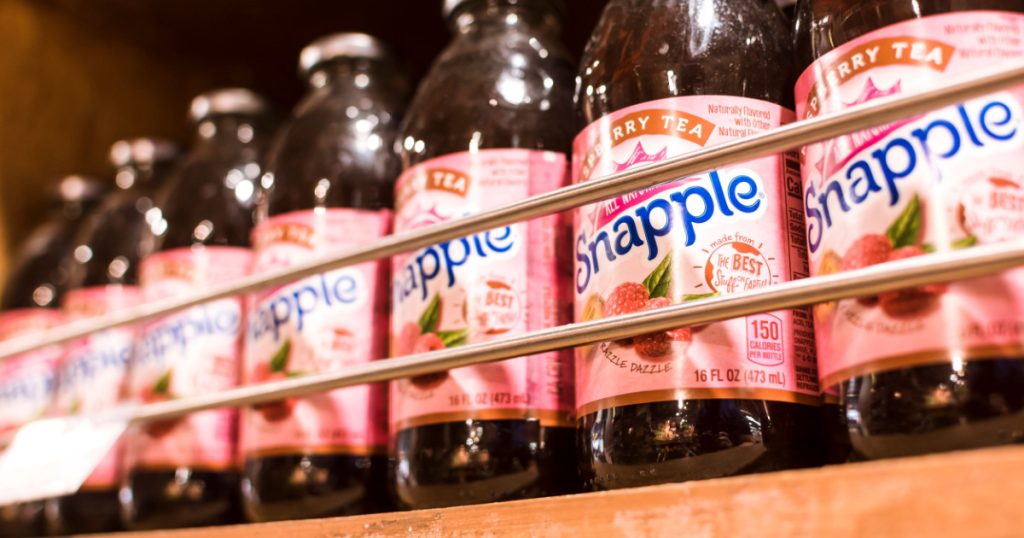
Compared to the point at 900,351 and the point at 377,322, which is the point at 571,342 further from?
the point at 377,322

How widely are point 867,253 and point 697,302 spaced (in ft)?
0.31

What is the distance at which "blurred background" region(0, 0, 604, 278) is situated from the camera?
1.20 meters

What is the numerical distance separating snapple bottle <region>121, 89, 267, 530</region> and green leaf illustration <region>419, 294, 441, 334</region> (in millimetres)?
260

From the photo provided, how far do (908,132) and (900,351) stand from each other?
11 centimetres

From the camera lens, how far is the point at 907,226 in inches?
18.6

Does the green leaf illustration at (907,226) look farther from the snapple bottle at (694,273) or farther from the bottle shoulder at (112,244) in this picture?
the bottle shoulder at (112,244)

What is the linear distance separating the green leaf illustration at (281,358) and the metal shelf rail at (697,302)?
0.26 ft

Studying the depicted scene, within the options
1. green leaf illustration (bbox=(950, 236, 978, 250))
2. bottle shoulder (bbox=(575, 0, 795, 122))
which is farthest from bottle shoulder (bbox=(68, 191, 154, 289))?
green leaf illustration (bbox=(950, 236, 978, 250))

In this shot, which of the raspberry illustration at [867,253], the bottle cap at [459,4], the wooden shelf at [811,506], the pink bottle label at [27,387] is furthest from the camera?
the pink bottle label at [27,387]

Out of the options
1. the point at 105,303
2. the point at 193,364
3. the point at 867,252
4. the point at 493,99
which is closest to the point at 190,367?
the point at 193,364

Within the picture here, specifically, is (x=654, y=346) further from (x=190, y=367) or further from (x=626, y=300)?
(x=190, y=367)

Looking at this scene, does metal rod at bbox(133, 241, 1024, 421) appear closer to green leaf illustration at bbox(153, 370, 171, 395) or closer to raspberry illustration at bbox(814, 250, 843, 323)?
raspberry illustration at bbox(814, 250, 843, 323)

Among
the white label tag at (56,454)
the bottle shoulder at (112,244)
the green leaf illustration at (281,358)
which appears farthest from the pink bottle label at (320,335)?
the bottle shoulder at (112,244)

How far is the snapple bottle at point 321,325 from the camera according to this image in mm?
734
